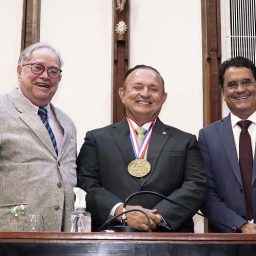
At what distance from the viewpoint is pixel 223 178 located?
9.40ft

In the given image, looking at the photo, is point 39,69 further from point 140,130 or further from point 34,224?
point 34,224

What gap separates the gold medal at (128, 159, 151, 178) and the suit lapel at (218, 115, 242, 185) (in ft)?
Result: 1.73

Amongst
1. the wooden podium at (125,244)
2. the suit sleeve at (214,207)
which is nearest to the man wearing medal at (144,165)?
the suit sleeve at (214,207)

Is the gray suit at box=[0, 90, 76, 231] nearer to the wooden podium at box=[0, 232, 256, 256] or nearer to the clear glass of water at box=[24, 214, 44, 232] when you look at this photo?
the clear glass of water at box=[24, 214, 44, 232]

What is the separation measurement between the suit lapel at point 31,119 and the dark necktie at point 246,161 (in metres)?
1.08

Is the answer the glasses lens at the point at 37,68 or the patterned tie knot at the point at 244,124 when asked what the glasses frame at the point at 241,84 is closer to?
the patterned tie knot at the point at 244,124

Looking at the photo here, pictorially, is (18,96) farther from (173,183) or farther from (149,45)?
(149,45)

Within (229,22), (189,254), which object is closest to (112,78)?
(229,22)

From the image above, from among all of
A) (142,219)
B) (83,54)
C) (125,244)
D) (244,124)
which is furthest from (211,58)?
(125,244)

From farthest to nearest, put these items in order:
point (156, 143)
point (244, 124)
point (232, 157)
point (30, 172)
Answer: point (244, 124)
point (232, 157)
point (156, 143)
point (30, 172)

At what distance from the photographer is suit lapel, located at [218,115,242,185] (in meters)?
2.85

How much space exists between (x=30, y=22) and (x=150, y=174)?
2.46 metres

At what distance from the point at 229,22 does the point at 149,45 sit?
84cm

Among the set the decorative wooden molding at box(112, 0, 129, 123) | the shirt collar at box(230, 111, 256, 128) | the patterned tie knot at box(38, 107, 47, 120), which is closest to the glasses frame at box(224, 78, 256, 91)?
the shirt collar at box(230, 111, 256, 128)
